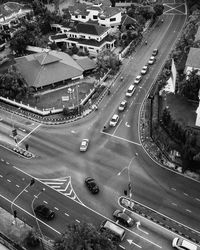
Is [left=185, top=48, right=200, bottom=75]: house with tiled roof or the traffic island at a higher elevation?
[left=185, top=48, right=200, bottom=75]: house with tiled roof

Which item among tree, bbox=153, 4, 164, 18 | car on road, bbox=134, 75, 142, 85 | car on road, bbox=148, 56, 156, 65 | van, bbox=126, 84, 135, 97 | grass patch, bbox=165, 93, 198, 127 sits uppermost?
tree, bbox=153, 4, 164, 18

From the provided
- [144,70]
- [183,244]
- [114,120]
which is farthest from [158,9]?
[183,244]

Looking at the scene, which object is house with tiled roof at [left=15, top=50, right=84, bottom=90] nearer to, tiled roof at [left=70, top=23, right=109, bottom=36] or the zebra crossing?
tiled roof at [left=70, top=23, right=109, bottom=36]

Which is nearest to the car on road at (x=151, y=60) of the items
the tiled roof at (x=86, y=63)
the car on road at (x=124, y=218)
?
the tiled roof at (x=86, y=63)

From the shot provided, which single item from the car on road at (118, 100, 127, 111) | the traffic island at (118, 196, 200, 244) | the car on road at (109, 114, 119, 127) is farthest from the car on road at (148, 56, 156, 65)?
the traffic island at (118, 196, 200, 244)

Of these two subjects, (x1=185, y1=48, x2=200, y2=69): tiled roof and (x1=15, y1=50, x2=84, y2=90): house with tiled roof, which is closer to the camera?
(x1=185, y1=48, x2=200, y2=69): tiled roof

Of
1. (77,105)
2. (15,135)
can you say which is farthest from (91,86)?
(15,135)

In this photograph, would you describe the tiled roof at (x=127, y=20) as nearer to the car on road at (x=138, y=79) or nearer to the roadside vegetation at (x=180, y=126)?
the roadside vegetation at (x=180, y=126)
